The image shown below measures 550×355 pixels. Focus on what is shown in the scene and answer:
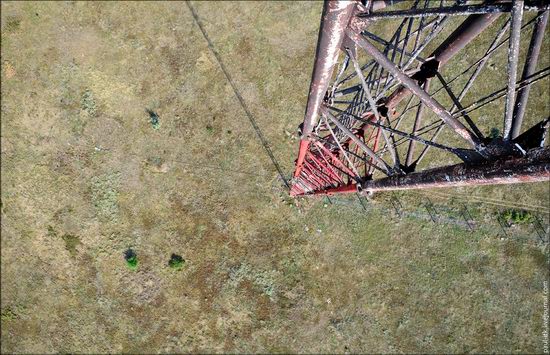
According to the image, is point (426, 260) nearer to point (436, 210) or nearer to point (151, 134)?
point (436, 210)

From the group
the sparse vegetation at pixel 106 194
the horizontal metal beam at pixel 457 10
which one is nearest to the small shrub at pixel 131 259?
the sparse vegetation at pixel 106 194

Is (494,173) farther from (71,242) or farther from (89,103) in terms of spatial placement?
(71,242)

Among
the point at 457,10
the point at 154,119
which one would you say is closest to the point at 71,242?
the point at 154,119

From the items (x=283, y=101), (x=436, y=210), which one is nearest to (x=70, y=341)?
(x=283, y=101)

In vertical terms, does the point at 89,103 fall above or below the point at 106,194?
above

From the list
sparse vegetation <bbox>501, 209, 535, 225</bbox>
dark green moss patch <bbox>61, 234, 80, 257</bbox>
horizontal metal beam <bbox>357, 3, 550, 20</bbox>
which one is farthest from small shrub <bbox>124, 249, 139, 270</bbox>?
sparse vegetation <bbox>501, 209, 535, 225</bbox>
